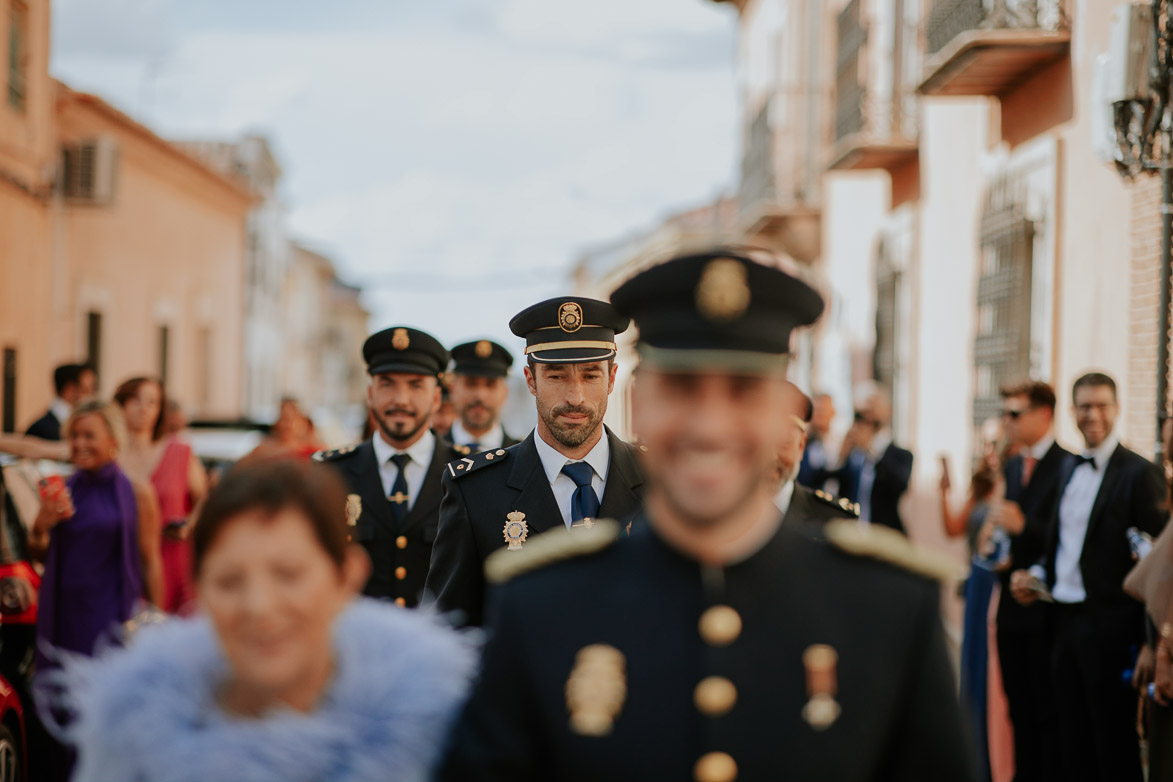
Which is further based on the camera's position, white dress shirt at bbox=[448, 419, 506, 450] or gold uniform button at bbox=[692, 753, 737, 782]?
white dress shirt at bbox=[448, 419, 506, 450]

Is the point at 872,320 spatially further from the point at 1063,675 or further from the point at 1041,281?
the point at 1063,675

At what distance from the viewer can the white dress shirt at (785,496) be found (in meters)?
5.25

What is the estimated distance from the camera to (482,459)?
507cm

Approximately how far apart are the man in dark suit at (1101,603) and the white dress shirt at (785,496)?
2359mm

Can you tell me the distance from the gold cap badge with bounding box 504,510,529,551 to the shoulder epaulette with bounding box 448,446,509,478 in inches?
9.9

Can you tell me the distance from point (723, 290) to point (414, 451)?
3.90 m

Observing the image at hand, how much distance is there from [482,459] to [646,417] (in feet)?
8.83

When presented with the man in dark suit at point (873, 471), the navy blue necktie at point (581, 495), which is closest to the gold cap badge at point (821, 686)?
the navy blue necktie at point (581, 495)

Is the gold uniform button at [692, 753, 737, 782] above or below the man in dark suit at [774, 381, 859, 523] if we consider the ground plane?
below

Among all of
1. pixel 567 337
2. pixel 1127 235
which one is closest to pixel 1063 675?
pixel 1127 235

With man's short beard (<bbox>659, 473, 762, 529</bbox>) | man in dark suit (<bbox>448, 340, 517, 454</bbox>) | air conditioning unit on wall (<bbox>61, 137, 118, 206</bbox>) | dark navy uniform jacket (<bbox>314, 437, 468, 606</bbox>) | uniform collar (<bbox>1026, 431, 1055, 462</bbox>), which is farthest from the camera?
air conditioning unit on wall (<bbox>61, 137, 118, 206</bbox>)

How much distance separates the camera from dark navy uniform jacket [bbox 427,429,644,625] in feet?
15.3

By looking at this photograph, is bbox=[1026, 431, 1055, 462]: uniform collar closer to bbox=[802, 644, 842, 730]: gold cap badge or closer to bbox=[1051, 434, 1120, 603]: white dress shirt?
bbox=[1051, 434, 1120, 603]: white dress shirt

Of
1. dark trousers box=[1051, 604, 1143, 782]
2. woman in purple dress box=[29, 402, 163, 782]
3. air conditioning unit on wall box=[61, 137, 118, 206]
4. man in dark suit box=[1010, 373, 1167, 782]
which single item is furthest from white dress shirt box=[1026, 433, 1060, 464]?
air conditioning unit on wall box=[61, 137, 118, 206]
